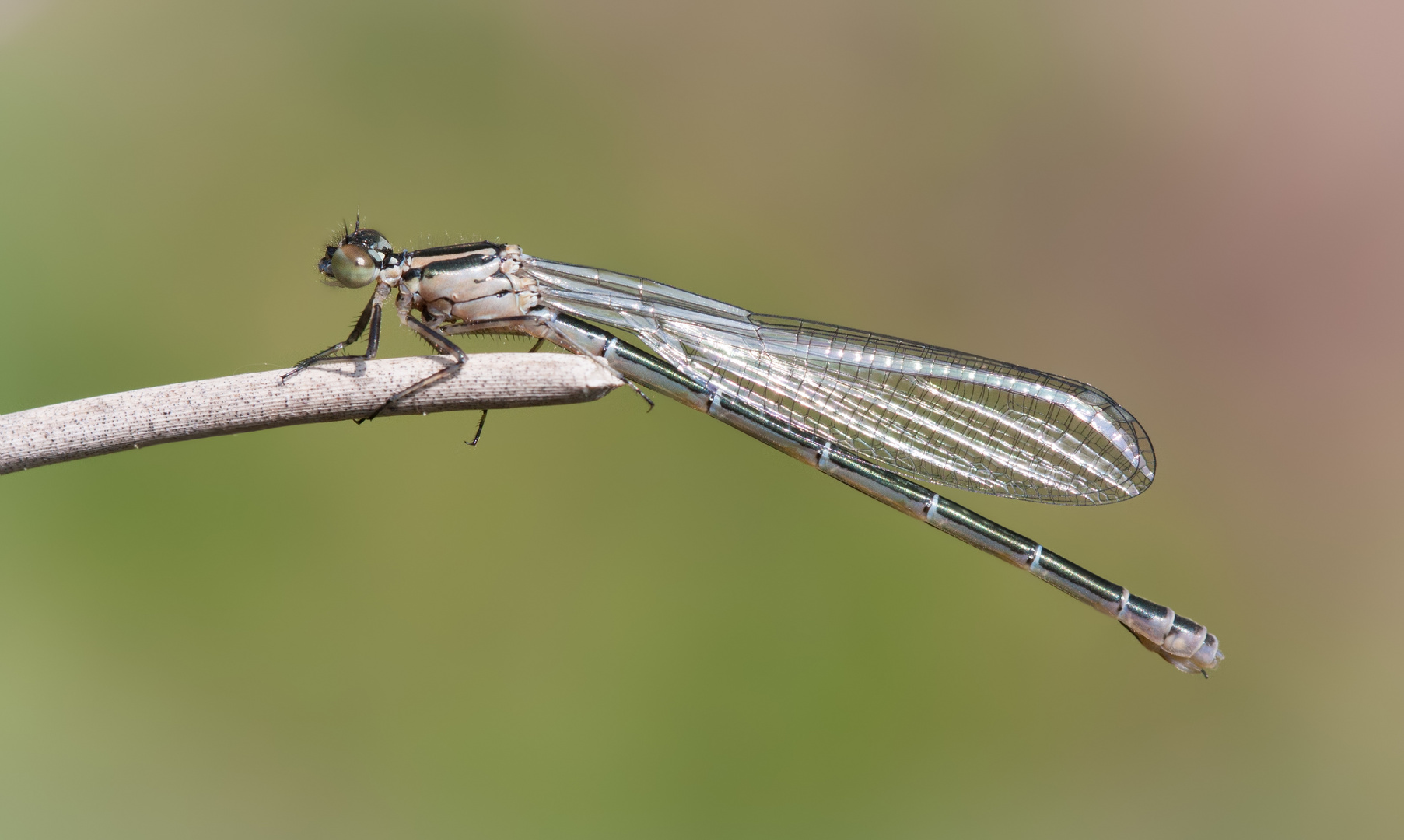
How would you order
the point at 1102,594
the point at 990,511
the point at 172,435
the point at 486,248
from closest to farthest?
the point at 172,435 < the point at 486,248 < the point at 1102,594 < the point at 990,511

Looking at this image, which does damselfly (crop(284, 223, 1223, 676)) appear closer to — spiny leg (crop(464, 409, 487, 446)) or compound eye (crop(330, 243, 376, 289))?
compound eye (crop(330, 243, 376, 289))

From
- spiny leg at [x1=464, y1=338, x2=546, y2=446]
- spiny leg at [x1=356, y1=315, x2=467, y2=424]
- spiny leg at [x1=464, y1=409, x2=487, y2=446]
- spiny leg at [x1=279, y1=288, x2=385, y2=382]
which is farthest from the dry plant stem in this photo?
spiny leg at [x1=464, y1=409, x2=487, y2=446]

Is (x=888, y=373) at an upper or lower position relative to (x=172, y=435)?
upper

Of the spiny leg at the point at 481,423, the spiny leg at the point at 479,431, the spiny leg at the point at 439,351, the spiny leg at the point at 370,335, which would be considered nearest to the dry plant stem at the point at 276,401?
the spiny leg at the point at 439,351

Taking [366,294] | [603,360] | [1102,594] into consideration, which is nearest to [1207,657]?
[1102,594]

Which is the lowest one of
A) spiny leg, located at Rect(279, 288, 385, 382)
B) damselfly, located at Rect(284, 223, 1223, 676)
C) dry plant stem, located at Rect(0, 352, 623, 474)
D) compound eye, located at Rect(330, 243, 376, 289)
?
dry plant stem, located at Rect(0, 352, 623, 474)

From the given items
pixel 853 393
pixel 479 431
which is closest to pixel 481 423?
pixel 479 431

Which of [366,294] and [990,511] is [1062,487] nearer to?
[990,511]
